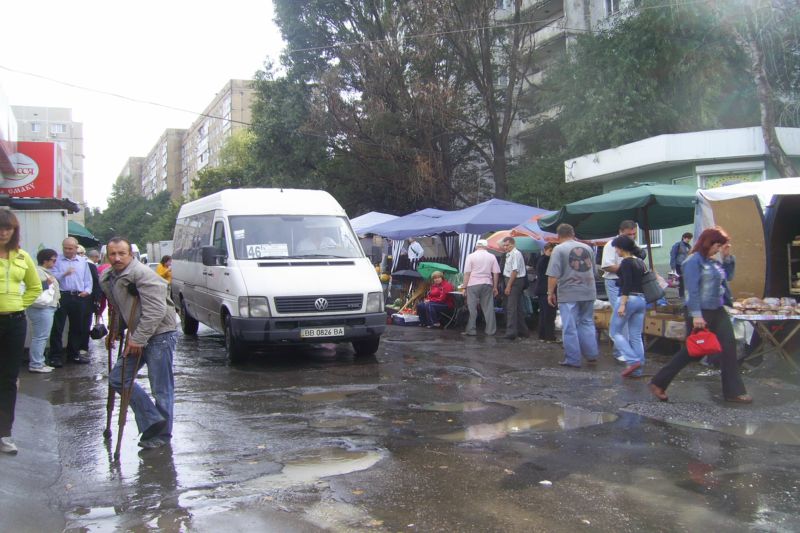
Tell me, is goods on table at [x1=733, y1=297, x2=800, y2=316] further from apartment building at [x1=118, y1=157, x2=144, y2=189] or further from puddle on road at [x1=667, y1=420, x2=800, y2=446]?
apartment building at [x1=118, y1=157, x2=144, y2=189]

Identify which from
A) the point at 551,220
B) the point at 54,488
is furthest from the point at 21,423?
the point at 551,220

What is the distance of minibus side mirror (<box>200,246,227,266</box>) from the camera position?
9.52 m

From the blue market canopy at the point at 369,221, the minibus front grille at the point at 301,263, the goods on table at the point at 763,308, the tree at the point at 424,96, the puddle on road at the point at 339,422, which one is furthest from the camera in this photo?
the tree at the point at 424,96

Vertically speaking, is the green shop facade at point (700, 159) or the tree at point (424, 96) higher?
the tree at point (424, 96)

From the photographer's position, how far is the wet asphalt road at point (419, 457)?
3.91 m

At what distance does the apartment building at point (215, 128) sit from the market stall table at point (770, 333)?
66486 millimetres

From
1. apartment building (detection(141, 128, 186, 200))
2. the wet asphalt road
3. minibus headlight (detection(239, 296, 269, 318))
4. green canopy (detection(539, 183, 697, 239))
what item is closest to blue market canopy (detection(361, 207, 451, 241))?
green canopy (detection(539, 183, 697, 239))

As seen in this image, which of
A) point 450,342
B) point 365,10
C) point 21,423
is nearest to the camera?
Result: point 21,423

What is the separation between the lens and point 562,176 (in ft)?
81.1

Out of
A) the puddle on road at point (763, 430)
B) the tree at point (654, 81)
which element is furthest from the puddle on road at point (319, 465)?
the tree at point (654, 81)

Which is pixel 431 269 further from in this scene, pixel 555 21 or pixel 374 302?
pixel 555 21

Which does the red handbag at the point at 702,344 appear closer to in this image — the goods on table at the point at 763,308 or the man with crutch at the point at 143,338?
the goods on table at the point at 763,308

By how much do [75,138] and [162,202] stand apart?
14614 millimetres

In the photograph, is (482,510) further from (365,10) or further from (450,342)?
(365,10)
